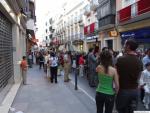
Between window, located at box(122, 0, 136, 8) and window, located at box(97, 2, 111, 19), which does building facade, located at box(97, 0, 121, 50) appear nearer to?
window, located at box(97, 2, 111, 19)

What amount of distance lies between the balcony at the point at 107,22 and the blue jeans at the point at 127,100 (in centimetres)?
2198

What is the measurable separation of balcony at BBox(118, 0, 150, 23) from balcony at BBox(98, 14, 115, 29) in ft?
6.25

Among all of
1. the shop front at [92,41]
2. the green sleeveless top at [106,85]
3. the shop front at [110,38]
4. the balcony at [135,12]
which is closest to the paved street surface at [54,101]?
the green sleeveless top at [106,85]

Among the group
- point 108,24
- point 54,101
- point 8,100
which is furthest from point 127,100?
point 108,24

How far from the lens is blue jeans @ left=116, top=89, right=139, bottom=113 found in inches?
214

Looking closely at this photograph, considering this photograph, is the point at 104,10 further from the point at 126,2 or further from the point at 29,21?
the point at 29,21

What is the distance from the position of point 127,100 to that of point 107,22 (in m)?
23.3

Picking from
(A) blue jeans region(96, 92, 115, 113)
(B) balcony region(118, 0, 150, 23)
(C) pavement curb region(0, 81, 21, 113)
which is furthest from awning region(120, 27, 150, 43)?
(A) blue jeans region(96, 92, 115, 113)

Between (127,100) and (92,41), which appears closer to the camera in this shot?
(127,100)

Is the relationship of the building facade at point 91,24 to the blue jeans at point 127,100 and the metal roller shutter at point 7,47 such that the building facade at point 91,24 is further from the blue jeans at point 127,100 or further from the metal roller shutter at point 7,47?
the blue jeans at point 127,100

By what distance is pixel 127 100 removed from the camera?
5.45 metres

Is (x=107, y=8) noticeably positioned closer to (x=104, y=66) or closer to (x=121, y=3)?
(x=121, y=3)

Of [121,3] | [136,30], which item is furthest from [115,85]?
[121,3]

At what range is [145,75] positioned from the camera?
9125mm
